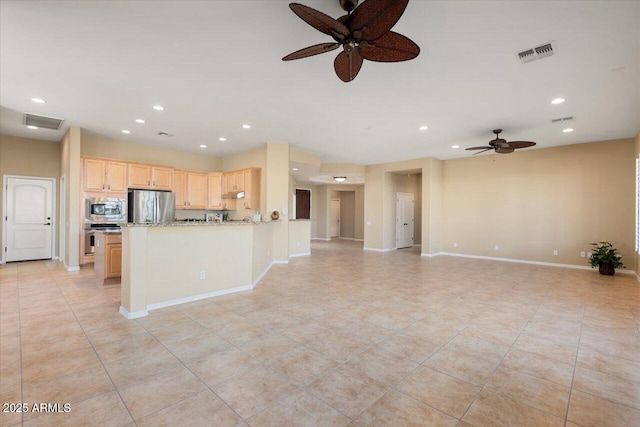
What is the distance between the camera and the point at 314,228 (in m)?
14.1

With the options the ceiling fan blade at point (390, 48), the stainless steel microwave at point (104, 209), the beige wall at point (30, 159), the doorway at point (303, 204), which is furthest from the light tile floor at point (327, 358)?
the doorway at point (303, 204)

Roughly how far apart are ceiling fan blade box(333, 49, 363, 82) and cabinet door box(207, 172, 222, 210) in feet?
20.0

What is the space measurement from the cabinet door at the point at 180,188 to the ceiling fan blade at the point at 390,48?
21.4ft

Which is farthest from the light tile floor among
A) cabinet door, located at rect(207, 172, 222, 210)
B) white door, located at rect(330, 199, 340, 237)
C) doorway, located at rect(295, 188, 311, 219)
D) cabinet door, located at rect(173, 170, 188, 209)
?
white door, located at rect(330, 199, 340, 237)

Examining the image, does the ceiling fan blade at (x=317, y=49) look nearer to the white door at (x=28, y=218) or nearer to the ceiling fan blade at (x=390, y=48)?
the ceiling fan blade at (x=390, y=48)

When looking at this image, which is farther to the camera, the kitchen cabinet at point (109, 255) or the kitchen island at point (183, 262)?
the kitchen cabinet at point (109, 255)

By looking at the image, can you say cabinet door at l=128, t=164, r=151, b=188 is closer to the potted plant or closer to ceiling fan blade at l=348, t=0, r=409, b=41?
ceiling fan blade at l=348, t=0, r=409, b=41

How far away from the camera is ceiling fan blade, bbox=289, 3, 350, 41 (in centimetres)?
189

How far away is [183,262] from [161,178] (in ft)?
14.3

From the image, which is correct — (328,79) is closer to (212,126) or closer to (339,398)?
(212,126)

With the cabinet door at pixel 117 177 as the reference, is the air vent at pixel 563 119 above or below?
above

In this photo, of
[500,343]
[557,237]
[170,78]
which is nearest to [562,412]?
[500,343]

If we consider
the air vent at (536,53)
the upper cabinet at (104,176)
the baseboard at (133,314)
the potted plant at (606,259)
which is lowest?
the baseboard at (133,314)

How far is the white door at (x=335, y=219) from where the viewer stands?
48.1 feet
